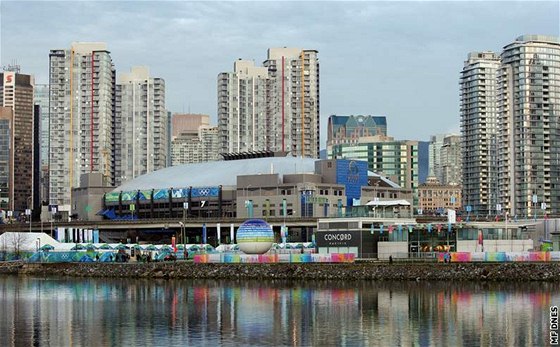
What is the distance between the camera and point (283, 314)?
8000 cm

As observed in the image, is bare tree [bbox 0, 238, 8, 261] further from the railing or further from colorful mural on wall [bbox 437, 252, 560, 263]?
colorful mural on wall [bbox 437, 252, 560, 263]

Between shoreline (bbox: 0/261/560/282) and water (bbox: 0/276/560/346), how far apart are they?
187 inches

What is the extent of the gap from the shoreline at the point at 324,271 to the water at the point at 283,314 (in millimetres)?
4755

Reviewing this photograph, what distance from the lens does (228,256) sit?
139 metres

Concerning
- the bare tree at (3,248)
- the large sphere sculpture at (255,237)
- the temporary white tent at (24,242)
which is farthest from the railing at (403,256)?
the bare tree at (3,248)

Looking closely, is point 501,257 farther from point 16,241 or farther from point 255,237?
point 16,241

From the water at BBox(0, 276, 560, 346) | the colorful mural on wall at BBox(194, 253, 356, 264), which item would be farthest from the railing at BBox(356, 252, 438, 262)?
the water at BBox(0, 276, 560, 346)

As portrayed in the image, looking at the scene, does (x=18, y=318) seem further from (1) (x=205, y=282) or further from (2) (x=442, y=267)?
(2) (x=442, y=267)

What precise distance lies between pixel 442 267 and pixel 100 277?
4914 centimetres

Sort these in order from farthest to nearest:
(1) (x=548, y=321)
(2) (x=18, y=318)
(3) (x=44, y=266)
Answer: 1. (3) (x=44, y=266)
2. (2) (x=18, y=318)
3. (1) (x=548, y=321)

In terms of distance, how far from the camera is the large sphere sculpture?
461 ft

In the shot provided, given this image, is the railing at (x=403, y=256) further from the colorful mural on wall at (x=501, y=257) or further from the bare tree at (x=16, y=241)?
the bare tree at (x=16, y=241)

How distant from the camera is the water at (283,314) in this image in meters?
65.7

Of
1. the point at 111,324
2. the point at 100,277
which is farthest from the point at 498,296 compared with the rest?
the point at 100,277
